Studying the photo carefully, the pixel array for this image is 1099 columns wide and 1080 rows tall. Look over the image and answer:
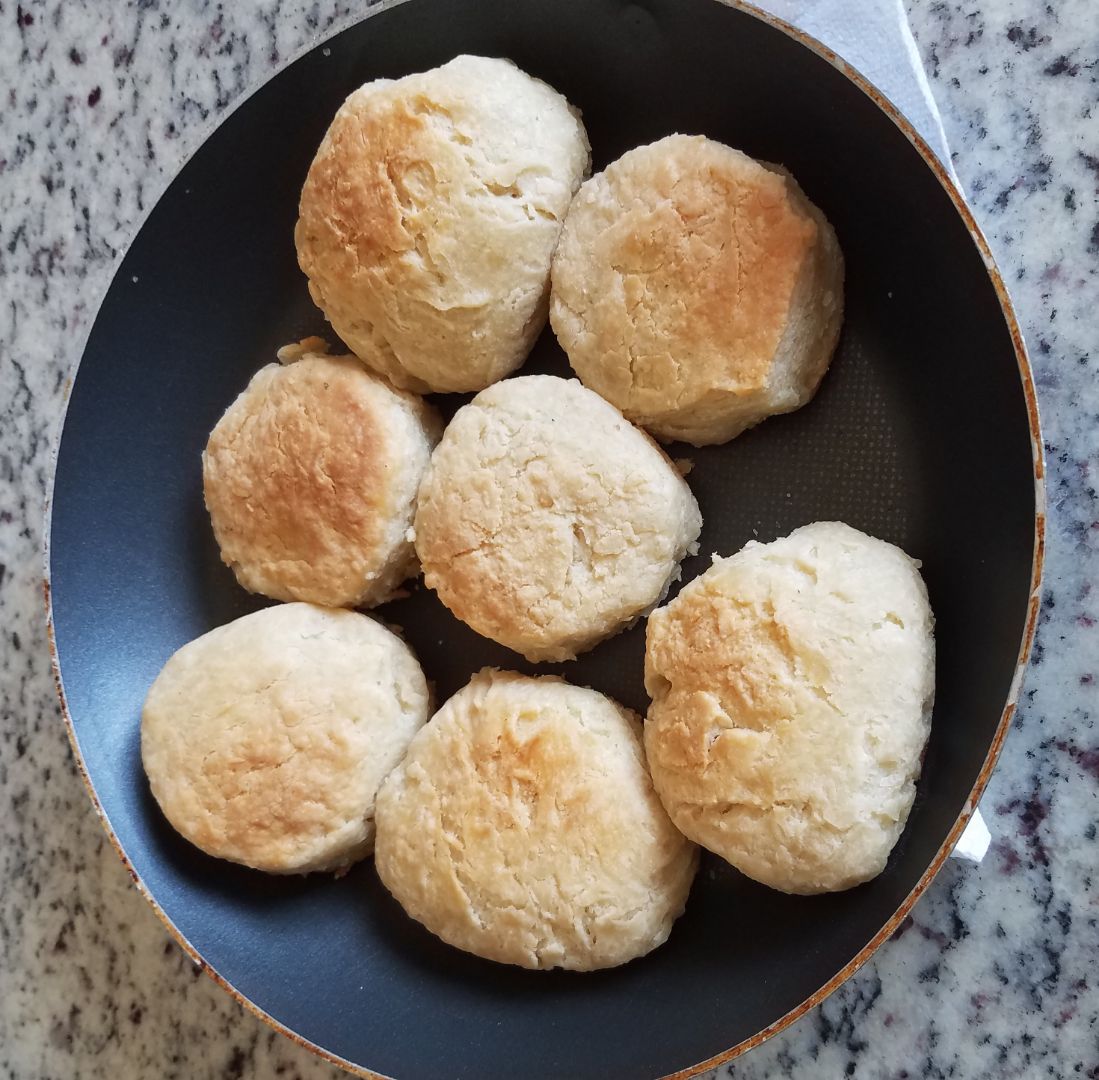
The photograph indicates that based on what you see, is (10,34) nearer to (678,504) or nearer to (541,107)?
(541,107)

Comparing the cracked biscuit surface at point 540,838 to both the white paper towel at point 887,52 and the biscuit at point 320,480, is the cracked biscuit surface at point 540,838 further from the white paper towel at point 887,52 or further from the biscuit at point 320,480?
the white paper towel at point 887,52

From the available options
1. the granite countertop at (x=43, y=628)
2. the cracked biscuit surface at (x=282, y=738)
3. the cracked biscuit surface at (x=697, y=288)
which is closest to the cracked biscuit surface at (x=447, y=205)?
the cracked biscuit surface at (x=697, y=288)

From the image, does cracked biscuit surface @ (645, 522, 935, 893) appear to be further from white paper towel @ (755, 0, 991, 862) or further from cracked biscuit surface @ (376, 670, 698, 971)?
white paper towel @ (755, 0, 991, 862)

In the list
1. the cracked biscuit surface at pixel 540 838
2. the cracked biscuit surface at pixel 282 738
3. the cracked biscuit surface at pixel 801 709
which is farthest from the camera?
the cracked biscuit surface at pixel 282 738

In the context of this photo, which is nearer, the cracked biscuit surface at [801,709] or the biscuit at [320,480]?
the cracked biscuit surface at [801,709]

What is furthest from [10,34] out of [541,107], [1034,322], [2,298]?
[1034,322]

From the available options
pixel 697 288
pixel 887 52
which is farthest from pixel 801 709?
pixel 887 52
